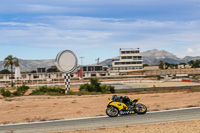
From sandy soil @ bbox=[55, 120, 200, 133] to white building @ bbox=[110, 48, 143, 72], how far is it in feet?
399

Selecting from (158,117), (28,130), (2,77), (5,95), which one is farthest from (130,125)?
(2,77)

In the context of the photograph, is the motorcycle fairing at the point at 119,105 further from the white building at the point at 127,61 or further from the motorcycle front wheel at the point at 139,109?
the white building at the point at 127,61

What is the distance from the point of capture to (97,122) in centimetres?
1552

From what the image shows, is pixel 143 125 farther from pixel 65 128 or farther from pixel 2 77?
pixel 2 77

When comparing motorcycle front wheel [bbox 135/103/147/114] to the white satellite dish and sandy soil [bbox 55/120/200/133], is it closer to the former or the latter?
sandy soil [bbox 55/120/200/133]

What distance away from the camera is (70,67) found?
40.1 m

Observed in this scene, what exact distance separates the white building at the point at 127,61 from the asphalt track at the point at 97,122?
11862 cm

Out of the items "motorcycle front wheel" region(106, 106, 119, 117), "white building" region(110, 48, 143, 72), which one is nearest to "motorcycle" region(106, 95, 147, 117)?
"motorcycle front wheel" region(106, 106, 119, 117)

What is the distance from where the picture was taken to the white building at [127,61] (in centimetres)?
13575

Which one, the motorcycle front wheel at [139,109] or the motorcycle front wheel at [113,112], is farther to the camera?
the motorcycle front wheel at [139,109]

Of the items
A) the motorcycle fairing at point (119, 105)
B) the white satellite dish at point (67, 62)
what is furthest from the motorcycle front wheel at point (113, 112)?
the white satellite dish at point (67, 62)

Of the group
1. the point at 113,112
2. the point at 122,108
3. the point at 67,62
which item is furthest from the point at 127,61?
the point at 113,112

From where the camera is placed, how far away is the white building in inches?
5344

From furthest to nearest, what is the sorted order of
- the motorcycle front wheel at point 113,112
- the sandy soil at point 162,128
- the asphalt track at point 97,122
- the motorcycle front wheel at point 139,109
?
the motorcycle front wheel at point 139,109, the motorcycle front wheel at point 113,112, the asphalt track at point 97,122, the sandy soil at point 162,128
